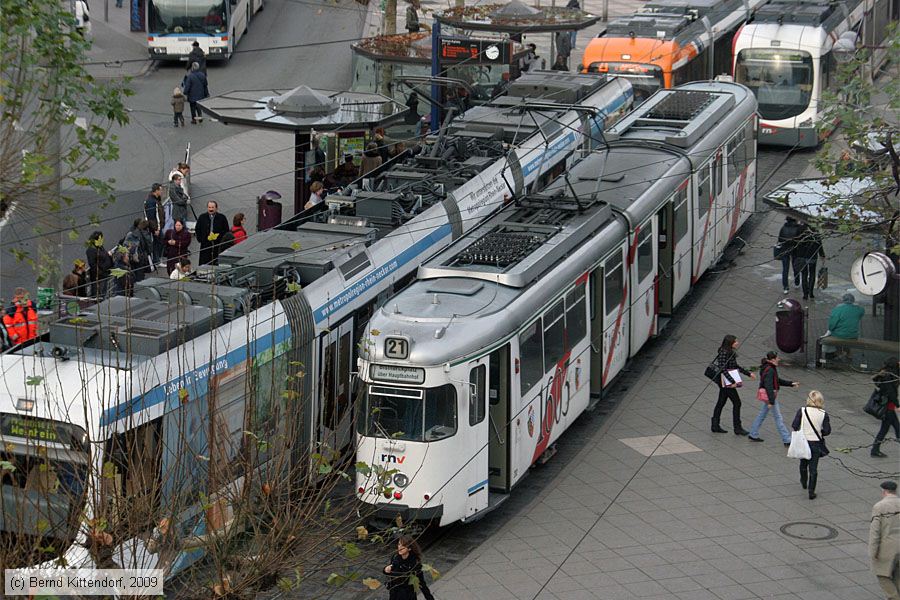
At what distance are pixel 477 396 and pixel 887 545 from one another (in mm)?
4438

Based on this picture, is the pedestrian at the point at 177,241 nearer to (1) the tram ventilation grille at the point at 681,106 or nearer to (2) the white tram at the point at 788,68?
(1) the tram ventilation grille at the point at 681,106

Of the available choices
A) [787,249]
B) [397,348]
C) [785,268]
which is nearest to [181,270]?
[397,348]

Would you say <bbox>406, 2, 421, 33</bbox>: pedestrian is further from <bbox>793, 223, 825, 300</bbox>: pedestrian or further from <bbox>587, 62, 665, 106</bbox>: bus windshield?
<bbox>793, 223, 825, 300</bbox>: pedestrian

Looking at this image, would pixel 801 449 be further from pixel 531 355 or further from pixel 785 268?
pixel 785 268

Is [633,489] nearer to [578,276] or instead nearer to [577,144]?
[578,276]

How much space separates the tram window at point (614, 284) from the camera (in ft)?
65.3

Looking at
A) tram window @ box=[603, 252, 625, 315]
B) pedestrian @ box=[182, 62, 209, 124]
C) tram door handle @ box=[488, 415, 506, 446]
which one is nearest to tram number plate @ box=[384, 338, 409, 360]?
tram door handle @ box=[488, 415, 506, 446]

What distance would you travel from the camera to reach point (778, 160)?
112 feet

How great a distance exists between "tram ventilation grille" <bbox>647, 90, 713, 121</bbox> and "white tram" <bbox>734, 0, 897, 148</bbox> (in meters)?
7.47

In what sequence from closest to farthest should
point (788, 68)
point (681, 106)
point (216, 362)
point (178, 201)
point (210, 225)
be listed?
point (216, 362), point (210, 225), point (178, 201), point (681, 106), point (788, 68)

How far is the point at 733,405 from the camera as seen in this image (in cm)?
1991

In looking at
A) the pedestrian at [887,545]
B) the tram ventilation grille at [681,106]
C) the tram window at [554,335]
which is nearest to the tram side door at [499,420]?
the tram window at [554,335]

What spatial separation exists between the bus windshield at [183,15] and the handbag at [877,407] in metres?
27.1

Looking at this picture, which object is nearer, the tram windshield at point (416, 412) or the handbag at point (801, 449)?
the tram windshield at point (416, 412)
